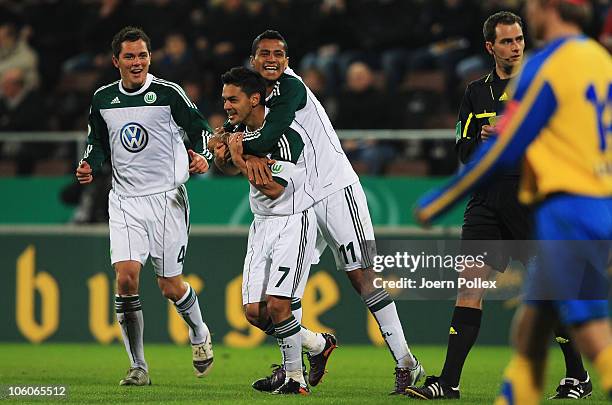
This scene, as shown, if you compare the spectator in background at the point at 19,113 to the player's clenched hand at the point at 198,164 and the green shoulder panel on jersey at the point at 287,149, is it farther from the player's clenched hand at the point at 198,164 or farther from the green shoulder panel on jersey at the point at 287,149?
the green shoulder panel on jersey at the point at 287,149

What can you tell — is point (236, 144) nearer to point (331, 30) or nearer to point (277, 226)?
point (277, 226)

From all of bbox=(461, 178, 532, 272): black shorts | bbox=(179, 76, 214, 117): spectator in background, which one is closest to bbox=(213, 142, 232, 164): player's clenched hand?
bbox=(461, 178, 532, 272): black shorts

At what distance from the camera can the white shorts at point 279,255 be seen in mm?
7844

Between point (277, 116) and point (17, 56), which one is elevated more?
→ point (17, 56)

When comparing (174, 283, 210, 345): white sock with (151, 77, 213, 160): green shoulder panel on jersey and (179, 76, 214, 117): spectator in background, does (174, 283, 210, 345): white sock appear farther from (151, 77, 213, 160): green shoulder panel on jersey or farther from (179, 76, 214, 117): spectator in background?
(179, 76, 214, 117): spectator in background

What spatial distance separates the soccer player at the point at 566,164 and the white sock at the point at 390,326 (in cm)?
318

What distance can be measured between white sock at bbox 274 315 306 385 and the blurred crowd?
5.20m

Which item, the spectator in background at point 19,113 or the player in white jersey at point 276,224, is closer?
the player in white jersey at point 276,224

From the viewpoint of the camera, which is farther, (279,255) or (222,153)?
(222,153)

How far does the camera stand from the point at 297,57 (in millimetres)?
15477

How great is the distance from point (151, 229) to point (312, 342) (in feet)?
5.19

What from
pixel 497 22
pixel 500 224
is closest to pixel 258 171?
pixel 500 224

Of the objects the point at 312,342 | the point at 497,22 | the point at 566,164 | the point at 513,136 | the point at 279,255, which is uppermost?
the point at 497,22

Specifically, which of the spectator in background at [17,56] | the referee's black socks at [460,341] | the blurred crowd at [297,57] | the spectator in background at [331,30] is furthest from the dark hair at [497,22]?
the spectator in background at [17,56]
